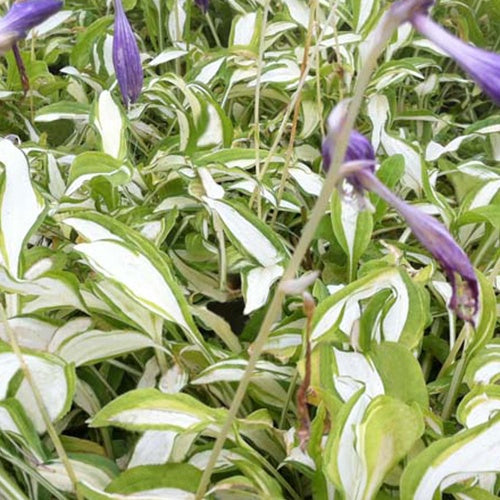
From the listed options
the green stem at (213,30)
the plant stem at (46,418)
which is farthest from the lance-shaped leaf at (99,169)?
the green stem at (213,30)

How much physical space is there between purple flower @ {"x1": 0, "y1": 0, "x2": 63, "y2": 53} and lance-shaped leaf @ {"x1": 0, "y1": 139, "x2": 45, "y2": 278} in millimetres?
186

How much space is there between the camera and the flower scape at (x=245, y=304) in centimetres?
53

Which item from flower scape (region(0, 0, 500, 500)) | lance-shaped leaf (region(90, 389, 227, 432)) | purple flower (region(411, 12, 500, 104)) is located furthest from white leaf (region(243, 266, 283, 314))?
purple flower (region(411, 12, 500, 104))

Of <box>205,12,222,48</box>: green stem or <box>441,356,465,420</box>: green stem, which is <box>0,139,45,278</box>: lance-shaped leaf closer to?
<box>441,356,465,420</box>: green stem

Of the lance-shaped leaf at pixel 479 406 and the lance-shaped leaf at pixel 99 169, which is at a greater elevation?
the lance-shaped leaf at pixel 99 169

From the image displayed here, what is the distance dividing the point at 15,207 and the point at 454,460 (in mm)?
405

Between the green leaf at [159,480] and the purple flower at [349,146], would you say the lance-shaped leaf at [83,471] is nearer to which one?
the green leaf at [159,480]

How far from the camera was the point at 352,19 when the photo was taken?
128 centimetres

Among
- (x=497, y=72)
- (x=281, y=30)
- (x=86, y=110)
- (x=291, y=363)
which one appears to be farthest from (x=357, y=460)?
(x=281, y=30)

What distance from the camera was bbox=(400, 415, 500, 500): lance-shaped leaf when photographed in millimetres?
544

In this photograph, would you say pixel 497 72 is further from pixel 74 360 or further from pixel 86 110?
pixel 86 110

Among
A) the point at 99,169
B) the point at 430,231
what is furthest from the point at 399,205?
the point at 99,169

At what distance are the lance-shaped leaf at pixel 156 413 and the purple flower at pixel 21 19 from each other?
0.84 feet

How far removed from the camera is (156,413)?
575mm
